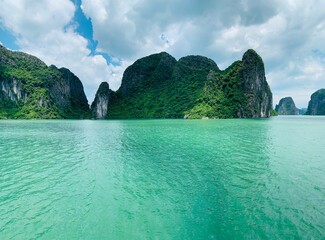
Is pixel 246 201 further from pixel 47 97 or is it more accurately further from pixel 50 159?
pixel 47 97

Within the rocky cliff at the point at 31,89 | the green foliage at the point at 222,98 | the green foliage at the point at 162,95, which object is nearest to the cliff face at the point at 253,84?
the green foliage at the point at 222,98

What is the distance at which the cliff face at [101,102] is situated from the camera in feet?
523

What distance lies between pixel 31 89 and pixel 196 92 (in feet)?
528

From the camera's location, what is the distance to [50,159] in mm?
14688

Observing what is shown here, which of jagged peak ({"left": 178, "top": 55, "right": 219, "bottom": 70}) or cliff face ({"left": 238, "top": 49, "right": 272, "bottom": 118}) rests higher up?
jagged peak ({"left": 178, "top": 55, "right": 219, "bottom": 70})

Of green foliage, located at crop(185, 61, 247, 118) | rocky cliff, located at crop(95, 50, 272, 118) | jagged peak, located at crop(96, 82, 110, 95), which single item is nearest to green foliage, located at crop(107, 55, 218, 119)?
rocky cliff, located at crop(95, 50, 272, 118)

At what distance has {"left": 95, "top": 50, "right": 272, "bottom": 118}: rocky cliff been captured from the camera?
11719 centimetres

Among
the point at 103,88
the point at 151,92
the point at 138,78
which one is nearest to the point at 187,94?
the point at 151,92

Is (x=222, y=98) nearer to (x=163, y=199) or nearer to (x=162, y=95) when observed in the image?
(x=162, y=95)

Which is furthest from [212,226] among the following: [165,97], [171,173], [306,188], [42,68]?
[42,68]

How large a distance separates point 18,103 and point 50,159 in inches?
7089

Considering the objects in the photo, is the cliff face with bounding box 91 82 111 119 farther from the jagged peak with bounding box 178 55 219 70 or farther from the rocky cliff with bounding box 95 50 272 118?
the jagged peak with bounding box 178 55 219 70

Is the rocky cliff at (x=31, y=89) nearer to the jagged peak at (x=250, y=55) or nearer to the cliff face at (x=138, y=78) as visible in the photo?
the cliff face at (x=138, y=78)

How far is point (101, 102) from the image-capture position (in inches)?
6319
